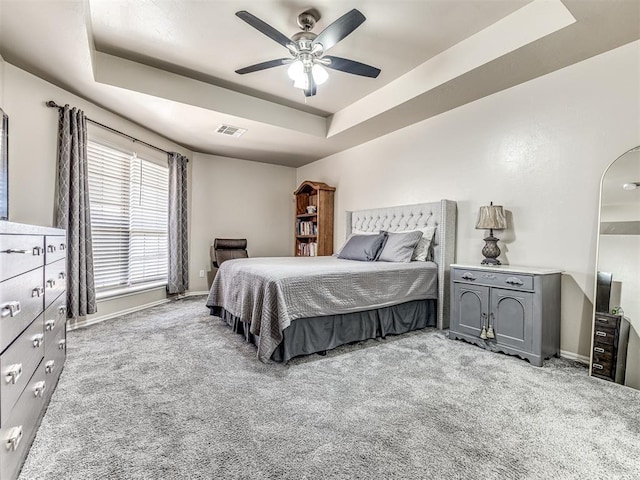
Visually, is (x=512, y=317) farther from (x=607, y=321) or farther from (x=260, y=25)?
(x=260, y=25)

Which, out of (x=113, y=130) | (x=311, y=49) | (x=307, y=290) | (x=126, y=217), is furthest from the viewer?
(x=126, y=217)

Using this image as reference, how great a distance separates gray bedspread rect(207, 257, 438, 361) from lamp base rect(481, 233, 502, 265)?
1.88 ft

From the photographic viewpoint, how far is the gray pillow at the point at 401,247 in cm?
333

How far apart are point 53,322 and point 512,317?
3.22 m

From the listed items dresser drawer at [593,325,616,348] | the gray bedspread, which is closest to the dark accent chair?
the gray bedspread

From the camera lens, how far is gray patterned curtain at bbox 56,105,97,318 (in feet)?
9.71

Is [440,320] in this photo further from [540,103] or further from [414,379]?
[540,103]

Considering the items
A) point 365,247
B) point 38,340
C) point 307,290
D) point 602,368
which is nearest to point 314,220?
point 365,247

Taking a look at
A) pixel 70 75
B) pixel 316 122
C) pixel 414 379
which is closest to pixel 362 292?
pixel 414 379

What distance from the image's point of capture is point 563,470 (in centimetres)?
127

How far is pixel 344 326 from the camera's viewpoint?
8.83 feet

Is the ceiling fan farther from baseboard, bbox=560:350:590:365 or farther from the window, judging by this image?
baseboard, bbox=560:350:590:365

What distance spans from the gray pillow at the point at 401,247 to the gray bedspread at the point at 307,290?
0.13 meters

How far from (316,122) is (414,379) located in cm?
349
